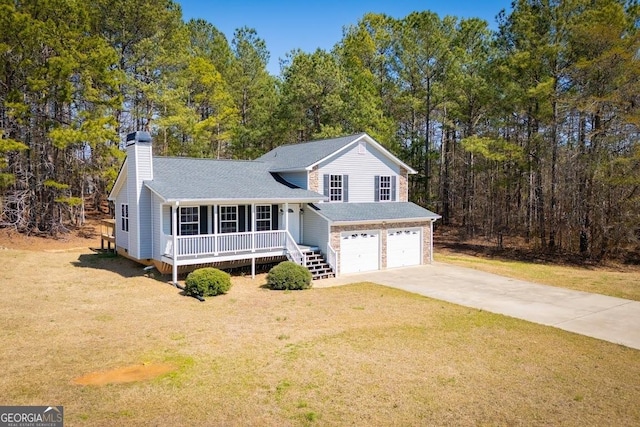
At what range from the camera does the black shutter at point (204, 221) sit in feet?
61.9

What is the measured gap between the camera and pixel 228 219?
1942 cm

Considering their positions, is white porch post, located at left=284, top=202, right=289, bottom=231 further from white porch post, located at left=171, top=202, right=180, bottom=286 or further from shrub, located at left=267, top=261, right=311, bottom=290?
white porch post, located at left=171, top=202, right=180, bottom=286

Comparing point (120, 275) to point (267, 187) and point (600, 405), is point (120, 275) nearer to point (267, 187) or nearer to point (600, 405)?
point (267, 187)

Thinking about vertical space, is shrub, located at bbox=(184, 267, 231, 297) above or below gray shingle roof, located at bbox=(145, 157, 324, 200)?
below

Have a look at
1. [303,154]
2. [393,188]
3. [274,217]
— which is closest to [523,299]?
[393,188]

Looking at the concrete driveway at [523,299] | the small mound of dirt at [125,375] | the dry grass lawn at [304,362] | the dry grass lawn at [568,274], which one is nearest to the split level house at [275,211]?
the concrete driveway at [523,299]

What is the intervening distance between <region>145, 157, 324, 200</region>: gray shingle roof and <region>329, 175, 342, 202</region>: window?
63.5 inches

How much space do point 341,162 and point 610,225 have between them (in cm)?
1588

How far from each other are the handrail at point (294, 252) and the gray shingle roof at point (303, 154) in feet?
13.1

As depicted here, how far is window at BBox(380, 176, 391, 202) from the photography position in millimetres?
24438

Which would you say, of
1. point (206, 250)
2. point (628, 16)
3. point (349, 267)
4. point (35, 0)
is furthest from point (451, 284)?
point (35, 0)

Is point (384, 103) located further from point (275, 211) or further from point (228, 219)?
point (228, 219)

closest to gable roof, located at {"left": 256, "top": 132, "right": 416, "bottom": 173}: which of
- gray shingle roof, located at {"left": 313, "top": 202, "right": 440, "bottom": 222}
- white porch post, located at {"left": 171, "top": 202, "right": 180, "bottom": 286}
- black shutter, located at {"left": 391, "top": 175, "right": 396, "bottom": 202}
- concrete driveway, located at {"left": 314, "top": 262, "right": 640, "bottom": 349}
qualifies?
black shutter, located at {"left": 391, "top": 175, "right": 396, "bottom": 202}

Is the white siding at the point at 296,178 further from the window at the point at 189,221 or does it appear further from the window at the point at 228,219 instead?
the window at the point at 189,221
